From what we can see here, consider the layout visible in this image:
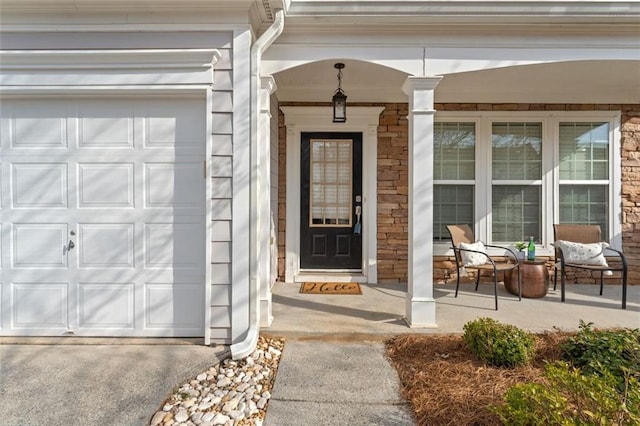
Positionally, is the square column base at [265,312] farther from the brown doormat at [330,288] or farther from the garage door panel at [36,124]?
the garage door panel at [36,124]

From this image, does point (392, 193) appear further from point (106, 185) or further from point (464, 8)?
point (106, 185)

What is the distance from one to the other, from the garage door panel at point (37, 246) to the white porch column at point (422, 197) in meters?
2.86

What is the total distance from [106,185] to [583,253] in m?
4.82

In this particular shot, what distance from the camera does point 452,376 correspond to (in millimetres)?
2232

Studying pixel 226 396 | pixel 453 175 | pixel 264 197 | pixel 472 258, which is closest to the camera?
pixel 226 396

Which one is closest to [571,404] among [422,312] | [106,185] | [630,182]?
[422,312]

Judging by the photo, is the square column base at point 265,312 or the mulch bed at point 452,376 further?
the square column base at point 265,312

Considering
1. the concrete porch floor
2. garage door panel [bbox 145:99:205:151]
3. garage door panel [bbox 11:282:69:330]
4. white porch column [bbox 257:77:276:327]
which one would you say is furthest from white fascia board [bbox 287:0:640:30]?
garage door panel [bbox 11:282:69:330]

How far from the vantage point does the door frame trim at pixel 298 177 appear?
176 inches

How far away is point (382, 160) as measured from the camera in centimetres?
452

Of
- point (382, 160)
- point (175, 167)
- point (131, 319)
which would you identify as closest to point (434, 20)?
point (382, 160)

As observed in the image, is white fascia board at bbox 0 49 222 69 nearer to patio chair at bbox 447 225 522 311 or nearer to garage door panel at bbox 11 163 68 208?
garage door panel at bbox 11 163 68 208

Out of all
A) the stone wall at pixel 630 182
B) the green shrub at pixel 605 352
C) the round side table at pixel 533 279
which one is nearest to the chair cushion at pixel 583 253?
the round side table at pixel 533 279

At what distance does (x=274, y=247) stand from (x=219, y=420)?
8.11 feet
